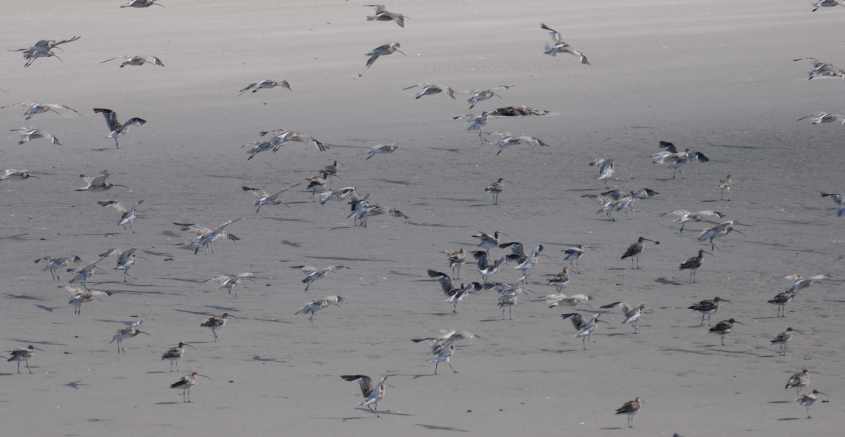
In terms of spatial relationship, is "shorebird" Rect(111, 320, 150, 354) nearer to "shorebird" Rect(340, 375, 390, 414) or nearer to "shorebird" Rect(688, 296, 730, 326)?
"shorebird" Rect(340, 375, 390, 414)

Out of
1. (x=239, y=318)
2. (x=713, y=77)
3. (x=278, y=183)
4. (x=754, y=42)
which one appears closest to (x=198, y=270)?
(x=239, y=318)

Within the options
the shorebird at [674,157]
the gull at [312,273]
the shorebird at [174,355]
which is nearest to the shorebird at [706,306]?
the gull at [312,273]

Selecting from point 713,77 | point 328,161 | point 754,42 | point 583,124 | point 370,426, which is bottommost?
point 370,426

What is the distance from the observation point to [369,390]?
12.3m

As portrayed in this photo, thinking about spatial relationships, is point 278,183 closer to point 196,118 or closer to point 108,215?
point 108,215

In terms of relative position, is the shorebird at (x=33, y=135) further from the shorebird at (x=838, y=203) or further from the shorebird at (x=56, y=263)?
the shorebird at (x=838, y=203)

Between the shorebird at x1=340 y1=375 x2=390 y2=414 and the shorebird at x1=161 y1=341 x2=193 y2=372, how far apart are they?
160 cm

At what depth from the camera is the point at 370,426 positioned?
12008 millimetres

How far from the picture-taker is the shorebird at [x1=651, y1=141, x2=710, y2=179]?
20.5 m

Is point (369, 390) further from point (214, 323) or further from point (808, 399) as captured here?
point (808, 399)

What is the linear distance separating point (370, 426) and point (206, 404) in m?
1.47

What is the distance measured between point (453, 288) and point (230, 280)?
2339mm

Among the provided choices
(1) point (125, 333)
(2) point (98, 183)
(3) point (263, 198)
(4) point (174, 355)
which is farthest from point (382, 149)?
(4) point (174, 355)

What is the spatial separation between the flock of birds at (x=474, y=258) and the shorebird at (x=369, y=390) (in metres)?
0.01
